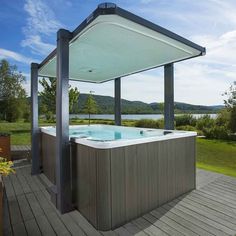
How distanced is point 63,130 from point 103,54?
5.48 ft

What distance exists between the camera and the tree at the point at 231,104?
10555mm

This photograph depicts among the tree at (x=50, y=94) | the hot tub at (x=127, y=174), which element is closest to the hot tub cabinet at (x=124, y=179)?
the hot tub at (x=127, y=174)

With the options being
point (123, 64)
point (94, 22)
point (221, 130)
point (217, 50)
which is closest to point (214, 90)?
point (221, 130)

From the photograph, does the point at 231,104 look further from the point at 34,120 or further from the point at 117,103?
the point at 34,120

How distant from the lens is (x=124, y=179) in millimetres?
2297

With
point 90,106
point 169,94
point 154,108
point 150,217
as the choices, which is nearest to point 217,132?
point 154,108

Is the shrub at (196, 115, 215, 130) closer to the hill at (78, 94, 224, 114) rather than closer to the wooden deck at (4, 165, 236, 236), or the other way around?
the hill at (78, 94, 224, 114)

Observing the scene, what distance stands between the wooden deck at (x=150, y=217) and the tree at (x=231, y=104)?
8.36 metres

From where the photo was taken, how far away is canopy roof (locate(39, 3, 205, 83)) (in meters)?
2.21

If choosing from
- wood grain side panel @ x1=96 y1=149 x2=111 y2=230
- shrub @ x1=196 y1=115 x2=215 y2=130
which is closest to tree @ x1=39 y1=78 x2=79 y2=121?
shrub @ x1=196 y1=115 x2=215 y2=130

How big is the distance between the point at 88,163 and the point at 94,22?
1647mm

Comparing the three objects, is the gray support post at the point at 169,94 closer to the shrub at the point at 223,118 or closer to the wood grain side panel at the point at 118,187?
the wood grain side panel at the point at 118,187

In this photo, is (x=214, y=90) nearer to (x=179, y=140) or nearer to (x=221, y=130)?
(x=221, y=130)

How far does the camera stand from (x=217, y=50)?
5141mm
